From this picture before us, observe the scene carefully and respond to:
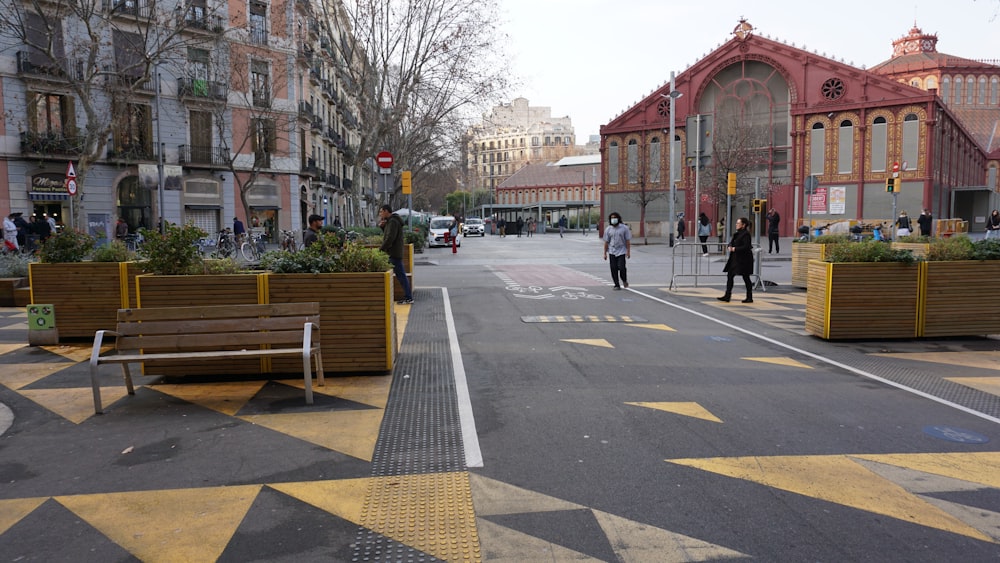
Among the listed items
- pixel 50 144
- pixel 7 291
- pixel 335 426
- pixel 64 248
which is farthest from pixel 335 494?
pixel 50 144

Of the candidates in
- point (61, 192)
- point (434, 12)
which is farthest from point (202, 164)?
point (434, 12)

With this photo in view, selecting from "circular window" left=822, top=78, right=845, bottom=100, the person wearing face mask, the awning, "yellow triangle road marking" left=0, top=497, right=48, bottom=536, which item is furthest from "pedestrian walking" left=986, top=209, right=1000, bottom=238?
the awning

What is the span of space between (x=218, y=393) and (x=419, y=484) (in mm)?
3112

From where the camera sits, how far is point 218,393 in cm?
661

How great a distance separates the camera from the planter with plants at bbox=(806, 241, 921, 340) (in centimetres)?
925

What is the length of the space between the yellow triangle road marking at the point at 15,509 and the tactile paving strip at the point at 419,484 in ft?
6.32

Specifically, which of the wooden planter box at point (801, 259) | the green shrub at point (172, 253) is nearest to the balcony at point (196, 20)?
the green shrub at point (172, 253)

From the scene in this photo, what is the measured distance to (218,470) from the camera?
4.63 meters

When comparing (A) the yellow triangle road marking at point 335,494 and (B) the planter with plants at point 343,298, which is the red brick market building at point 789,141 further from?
(A) the yellow triangle road marking at point 335,494

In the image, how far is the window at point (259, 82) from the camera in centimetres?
3317

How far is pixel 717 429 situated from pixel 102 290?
784cm

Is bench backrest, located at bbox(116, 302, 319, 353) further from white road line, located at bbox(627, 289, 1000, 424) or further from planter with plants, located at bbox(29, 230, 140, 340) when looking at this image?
white road line, located at bbox(627, 289, 1000, 424)

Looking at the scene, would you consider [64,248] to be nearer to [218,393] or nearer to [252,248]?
[218,393]

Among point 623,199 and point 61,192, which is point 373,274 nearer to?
point 61,192
